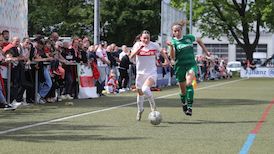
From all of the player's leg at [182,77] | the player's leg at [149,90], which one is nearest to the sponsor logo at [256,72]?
the player's leg at [182,77]

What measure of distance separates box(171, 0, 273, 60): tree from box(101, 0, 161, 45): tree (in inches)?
315

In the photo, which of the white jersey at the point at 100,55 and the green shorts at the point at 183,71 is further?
the white jersey at the point at 100,55

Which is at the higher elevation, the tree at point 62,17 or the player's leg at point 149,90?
the tree at point 62,17

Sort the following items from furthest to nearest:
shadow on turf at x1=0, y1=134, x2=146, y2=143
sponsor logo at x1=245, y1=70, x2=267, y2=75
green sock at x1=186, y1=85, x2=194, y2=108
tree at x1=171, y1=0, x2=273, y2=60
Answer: tree at x1=171, y1=0, x2=273, y2=60 → sponsor logo at x1=245, y1=70, x2=267, y2=75 → green sock at x1=186, y1=85, x2=194, y2=108 → shadow on turf at x1=0, y1=134, x2=146, y2=143

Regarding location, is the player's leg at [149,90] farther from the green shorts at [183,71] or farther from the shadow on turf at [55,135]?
the shadow on turf at [55,135]

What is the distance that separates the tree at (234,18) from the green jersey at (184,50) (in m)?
45.1

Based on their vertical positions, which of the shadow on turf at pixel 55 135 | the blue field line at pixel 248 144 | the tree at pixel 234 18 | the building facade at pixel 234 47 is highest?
the tree at pixel 234 18

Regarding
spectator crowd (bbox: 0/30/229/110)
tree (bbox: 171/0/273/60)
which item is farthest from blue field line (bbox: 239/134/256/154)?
tree (bbox: 171/0/273/60)

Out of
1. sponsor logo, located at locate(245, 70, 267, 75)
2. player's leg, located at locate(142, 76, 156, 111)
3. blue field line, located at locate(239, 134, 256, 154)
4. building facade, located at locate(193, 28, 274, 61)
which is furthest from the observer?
building facade, located at locate(193, 28, 274, 61)

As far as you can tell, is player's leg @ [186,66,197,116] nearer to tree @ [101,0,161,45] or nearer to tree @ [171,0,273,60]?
tree @ [171,0,273,60]

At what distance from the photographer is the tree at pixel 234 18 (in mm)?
58584

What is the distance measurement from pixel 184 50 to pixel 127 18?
2169 inches

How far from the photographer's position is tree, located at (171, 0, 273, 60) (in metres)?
58.6

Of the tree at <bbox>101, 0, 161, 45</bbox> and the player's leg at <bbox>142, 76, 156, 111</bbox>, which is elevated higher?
the tree at <bbox>101, 0, 161, 45</bbox>
